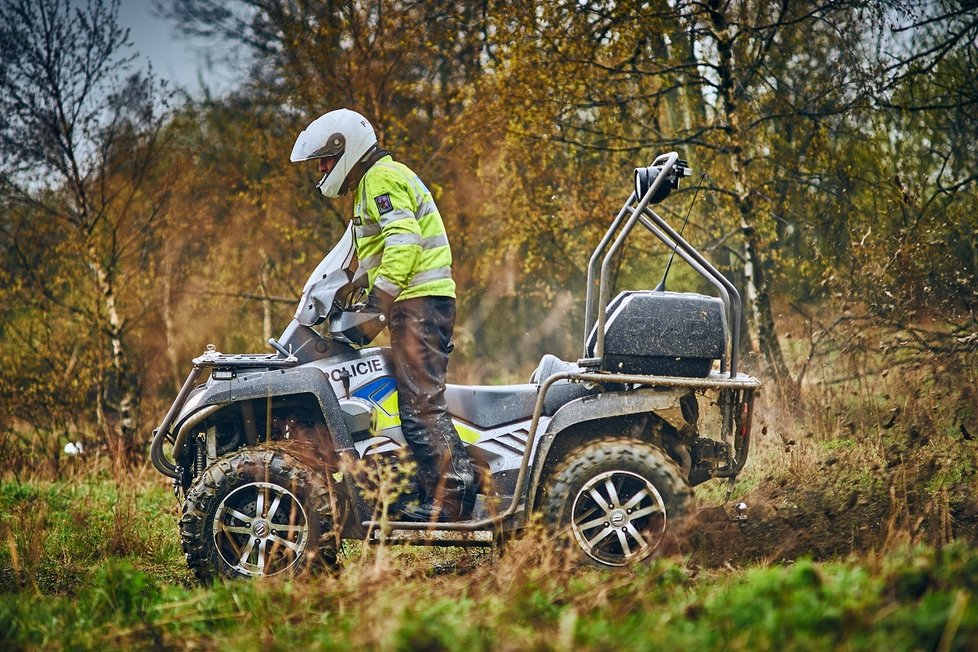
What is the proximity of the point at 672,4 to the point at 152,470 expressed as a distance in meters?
7.94

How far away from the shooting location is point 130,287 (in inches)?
630

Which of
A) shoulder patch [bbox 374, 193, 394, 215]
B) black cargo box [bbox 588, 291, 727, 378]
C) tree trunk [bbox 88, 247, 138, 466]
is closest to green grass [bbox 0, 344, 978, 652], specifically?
black cargo box [bbox 588, 291, 727, 378]

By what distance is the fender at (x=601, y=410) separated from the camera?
5266 mm

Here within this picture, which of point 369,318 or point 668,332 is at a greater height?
point 369,318

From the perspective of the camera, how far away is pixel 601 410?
17.4ft

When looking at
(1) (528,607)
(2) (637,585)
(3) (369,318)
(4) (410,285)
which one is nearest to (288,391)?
(3) (369,318)

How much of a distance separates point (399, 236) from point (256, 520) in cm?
171

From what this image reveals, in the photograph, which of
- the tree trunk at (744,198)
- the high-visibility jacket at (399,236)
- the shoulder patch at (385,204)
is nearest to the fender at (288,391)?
the high-visibility jacket at (399,236)

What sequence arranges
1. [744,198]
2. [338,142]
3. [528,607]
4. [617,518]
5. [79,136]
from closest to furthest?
[528,607], [617,518], [338,142], [744,198], [79,136]

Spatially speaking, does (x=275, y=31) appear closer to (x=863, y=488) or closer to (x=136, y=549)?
(x=136, y=549)

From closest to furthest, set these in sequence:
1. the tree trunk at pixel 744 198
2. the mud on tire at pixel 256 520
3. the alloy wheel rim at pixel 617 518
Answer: the alloy wheel rim at pixel 617 518 < the mud on tire at pixel 256 520 < the tree trunk at pixel 744 198

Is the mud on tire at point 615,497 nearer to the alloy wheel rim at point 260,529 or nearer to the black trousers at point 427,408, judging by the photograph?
the black trousers at point 427,408

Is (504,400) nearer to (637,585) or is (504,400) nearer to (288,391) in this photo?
(288,391)

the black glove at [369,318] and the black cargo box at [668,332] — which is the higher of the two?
the black glove at [369,318]
